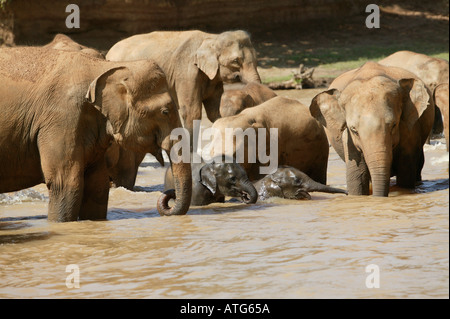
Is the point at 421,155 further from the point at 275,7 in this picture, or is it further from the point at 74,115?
the point at 275,7

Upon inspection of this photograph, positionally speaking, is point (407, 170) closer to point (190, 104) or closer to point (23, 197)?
point (23, 197)

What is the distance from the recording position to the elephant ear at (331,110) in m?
10.4

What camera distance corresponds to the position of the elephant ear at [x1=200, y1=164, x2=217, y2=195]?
10312mm

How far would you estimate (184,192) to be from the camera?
878cm

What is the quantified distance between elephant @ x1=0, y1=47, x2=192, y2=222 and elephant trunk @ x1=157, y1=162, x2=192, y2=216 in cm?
1

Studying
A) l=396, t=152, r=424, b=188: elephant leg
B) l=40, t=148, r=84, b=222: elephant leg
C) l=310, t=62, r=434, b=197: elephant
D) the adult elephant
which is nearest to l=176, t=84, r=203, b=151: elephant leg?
the adult elephant

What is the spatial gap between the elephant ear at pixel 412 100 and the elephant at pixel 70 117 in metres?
2.86

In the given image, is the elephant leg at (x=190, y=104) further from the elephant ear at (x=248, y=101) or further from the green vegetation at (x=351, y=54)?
the green vegetation at (x=351, y=54)

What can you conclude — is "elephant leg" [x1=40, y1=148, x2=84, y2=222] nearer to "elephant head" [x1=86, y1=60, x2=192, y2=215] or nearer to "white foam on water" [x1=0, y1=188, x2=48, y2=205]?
"elephant head" [x1=86, y1=60, x2=192, y2=215]

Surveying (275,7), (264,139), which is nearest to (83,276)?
(264,139)

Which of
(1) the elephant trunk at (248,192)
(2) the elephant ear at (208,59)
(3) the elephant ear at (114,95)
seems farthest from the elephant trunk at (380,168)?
(2) the elephant ear at (208,59)

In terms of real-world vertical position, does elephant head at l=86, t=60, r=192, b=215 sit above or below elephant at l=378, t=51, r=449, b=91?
above

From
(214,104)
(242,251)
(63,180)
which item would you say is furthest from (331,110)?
(214,104)

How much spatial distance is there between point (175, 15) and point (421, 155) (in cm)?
1585
